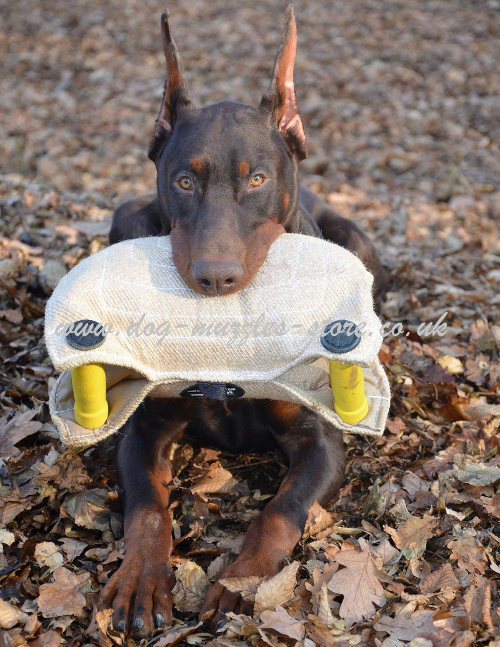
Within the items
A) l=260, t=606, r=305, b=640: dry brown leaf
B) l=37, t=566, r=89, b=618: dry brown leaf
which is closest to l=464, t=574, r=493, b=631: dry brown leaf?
l=260, t=606, r=305, b=640: dry brown leaf

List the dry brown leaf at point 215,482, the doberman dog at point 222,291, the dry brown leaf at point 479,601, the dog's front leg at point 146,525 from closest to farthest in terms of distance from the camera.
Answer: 1. the dry brown leaf at point 479,601
2. the dog's front leg at point 146,525
3. the doberman dog at point 222,291
4. the dry brown leaf at point 215,482

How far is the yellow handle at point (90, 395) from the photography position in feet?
7.99

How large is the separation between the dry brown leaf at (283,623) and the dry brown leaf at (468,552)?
0.63 m

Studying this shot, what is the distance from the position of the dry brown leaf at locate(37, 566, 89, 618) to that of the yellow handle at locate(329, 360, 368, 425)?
1.05 metres

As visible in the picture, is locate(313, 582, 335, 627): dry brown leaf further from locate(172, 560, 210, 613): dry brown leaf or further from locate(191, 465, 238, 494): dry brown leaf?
locate(191, 465, 238, 494): dry brown leaf

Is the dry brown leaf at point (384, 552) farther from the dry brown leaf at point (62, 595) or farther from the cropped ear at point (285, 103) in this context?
the cropped ear at point (285, 103)

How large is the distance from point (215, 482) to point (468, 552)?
105 centimetres

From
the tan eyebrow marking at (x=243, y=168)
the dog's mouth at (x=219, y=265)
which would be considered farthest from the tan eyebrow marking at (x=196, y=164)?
the dog's mouth at (x=219, y=265)

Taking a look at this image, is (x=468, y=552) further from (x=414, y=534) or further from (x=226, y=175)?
(x=226, y=175)

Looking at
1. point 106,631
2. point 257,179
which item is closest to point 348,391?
point 257,179

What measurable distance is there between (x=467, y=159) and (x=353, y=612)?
22.0 ft

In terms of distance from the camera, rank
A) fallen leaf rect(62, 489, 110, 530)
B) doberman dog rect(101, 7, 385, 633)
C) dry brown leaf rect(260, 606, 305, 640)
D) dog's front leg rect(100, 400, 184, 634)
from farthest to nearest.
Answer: fallen leaf rect(62, 489, 110, 530) → doberman dog rect(101, 7, 385, 633) → dog's front leg rect(100, 400, 184, 634) → dry brown leaf rect(260, 606, 305, 640)

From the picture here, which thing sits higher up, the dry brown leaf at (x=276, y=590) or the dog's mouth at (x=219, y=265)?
the dog's mouth at (x=219, y=265)

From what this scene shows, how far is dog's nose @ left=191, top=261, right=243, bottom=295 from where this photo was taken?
2.47 metres
